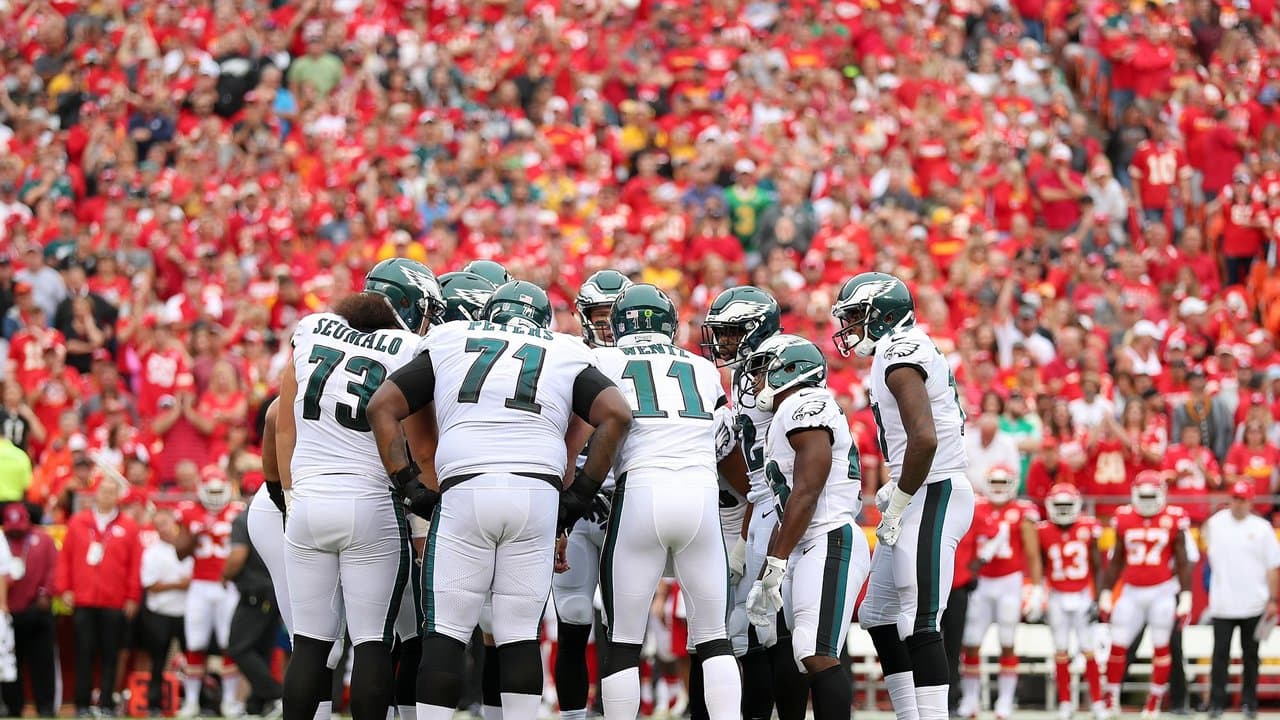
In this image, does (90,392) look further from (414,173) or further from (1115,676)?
(1115,676)

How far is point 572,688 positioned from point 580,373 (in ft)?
5.18

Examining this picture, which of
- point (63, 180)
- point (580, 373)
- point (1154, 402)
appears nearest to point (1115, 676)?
point (1154, 402)

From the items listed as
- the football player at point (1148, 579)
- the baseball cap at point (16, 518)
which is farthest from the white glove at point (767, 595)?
the baseball cap at point (16, 518)

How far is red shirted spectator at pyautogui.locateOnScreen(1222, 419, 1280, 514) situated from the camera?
48.3 feet

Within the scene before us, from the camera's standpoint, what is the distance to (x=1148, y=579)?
1347 cm

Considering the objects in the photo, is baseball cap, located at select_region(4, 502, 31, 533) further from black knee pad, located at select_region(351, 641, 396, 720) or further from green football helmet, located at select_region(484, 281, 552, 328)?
green football helmet, located at select_region(484, 281, 552, 328)

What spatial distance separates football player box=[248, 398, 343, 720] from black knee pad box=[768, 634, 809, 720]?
1988 millimetres

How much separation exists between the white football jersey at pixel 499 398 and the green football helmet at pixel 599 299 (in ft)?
4.36

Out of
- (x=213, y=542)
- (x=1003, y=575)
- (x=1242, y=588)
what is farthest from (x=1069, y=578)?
(x=213, y=542)

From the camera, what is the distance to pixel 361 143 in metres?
19.3

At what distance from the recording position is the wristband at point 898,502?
8141mm

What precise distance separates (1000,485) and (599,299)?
5.91 meters

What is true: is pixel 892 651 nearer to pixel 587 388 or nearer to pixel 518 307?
pixel 587 388

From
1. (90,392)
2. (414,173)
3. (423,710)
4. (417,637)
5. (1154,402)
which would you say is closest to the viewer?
(423,710)
